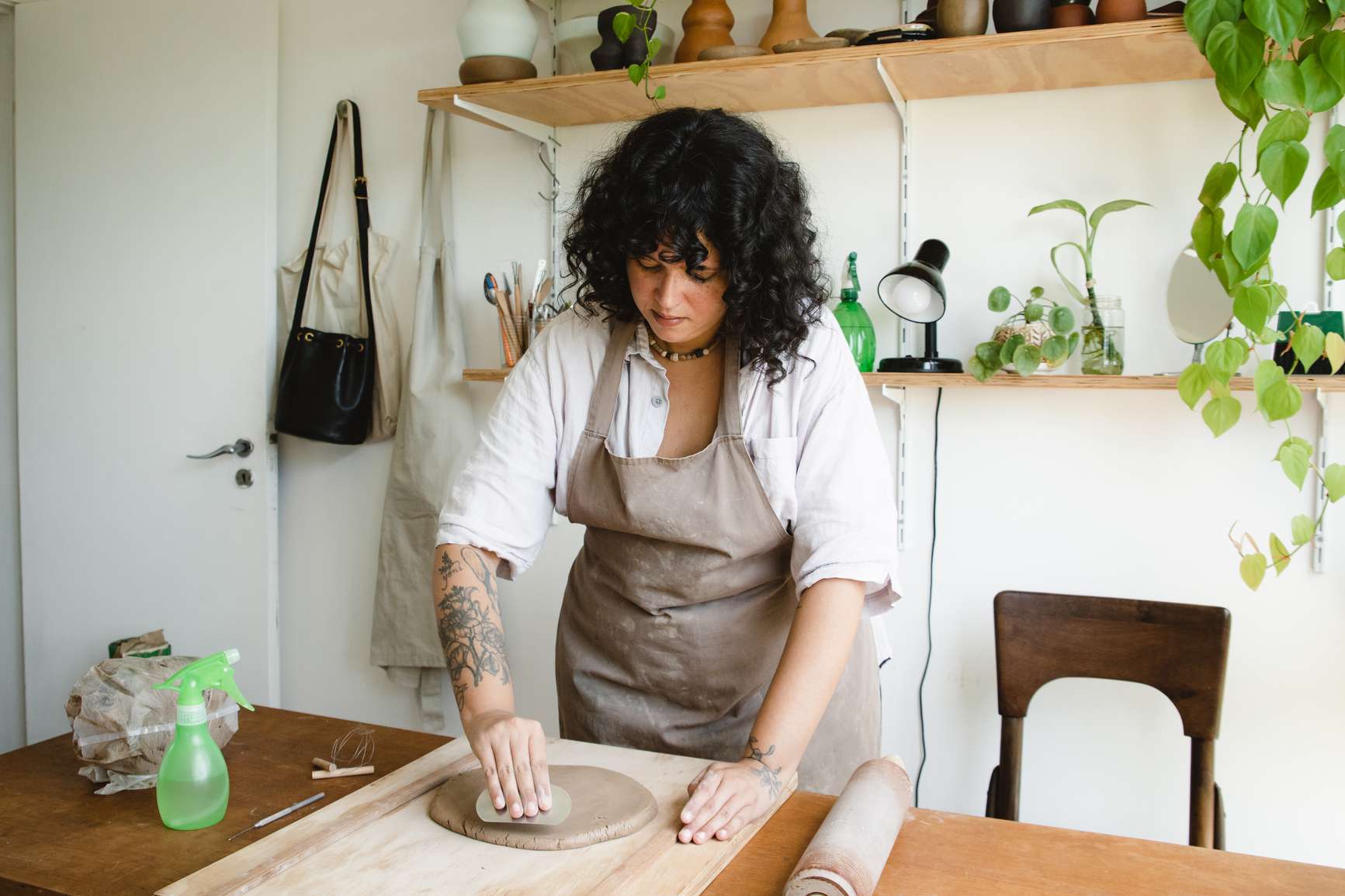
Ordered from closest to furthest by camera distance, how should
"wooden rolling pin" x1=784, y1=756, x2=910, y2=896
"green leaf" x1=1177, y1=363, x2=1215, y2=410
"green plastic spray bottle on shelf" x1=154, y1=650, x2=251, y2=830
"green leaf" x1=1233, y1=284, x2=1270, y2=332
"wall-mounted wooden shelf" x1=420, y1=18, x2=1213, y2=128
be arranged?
"wooden rolling pin" x1=784, y1=756, x2=910, y2=896
"green plastic spray bottle on shelf" x1=154, y1=650, x2=251, y2=830
"green leaf" x1=1233, y1=284, x2=1270, y2=332
"green leaf" x1=1177, y1=363, x2=1215, y2=410
"wall-mounted wooden shelf" x1=420, y1=18, x2=1213, y2=128

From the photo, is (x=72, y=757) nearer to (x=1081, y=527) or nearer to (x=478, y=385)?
(x=478, y=385)

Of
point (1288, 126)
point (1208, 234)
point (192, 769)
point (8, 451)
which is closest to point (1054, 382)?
point (1208, 234)

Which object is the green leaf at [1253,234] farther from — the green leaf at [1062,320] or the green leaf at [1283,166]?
the green leaf at [1062,320]

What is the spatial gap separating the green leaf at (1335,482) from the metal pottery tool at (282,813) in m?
1.61

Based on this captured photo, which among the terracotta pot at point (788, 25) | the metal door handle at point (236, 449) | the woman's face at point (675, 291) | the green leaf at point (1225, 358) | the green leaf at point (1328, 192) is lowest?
the metal door handle at point (236, 449)

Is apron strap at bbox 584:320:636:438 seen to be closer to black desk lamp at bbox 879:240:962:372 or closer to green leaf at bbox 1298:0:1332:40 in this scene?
black desk lamp at bbox 879:240:962:372

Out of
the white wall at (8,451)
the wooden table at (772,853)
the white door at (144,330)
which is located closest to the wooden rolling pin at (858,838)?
the wooden table at (772,853)

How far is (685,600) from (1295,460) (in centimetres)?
109

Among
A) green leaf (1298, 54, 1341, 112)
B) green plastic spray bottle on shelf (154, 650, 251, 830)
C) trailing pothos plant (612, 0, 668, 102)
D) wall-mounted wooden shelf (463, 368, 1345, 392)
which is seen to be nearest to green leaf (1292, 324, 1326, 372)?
wall-mounted wooden shelf (463, 368, 1345, 392)

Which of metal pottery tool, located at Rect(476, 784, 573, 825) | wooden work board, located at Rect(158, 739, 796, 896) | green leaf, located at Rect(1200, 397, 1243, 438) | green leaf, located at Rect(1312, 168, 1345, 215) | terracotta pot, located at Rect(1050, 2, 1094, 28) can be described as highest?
terracotta pot, located at Rect(1050, 2, 1094, 28)

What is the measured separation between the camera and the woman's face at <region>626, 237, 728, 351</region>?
4.44 ft

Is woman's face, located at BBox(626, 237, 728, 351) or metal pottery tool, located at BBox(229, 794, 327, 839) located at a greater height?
woman's face, located at BBox(626, 237, 728, 351)

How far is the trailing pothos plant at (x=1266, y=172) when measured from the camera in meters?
1.57

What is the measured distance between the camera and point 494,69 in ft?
7.59
